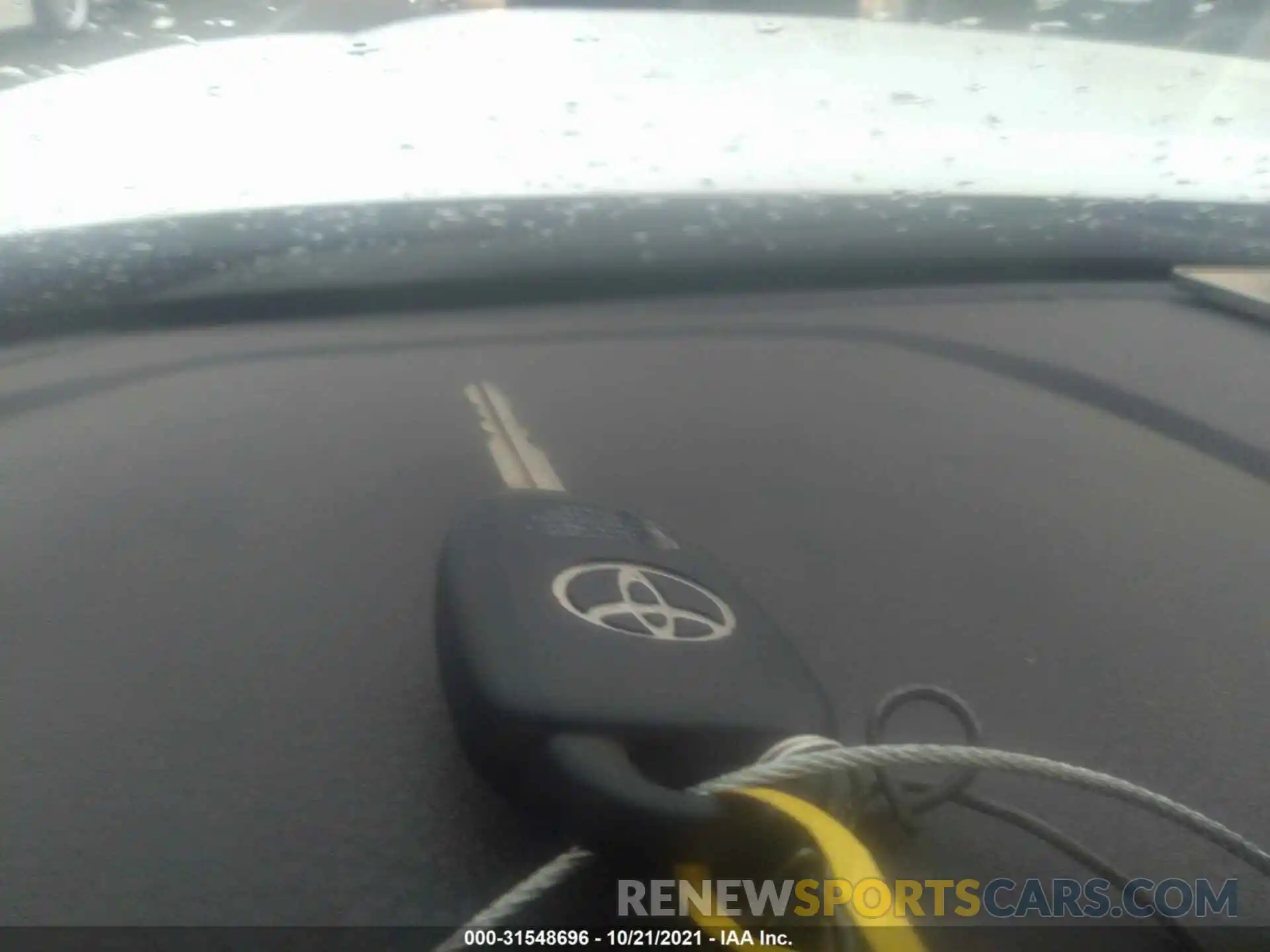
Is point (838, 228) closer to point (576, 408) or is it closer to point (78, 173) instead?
point (576, 408)

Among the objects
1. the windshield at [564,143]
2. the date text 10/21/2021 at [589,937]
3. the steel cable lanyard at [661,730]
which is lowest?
the date text 10/21/2021 at [589,937]

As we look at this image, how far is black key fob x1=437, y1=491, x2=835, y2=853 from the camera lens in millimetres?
747

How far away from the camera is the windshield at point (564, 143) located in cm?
167

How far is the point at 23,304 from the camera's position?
5.16 ft

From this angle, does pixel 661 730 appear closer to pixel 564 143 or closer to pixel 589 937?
pixel 589 937

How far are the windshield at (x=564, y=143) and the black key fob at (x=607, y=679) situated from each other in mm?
881

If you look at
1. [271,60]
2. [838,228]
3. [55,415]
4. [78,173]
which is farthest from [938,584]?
[271,60]

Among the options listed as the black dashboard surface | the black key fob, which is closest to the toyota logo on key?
the black key fob

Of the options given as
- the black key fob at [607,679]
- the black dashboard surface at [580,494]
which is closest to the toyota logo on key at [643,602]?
the black key fob at [607,679]

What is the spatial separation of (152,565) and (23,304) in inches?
26.0

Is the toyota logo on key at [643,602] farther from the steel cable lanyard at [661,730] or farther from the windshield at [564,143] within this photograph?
the windshield at [564,143]

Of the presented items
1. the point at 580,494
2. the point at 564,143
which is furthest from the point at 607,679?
the point at 564,143

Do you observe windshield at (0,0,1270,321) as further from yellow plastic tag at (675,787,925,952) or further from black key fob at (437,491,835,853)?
yellow plastic tag at (675,787,925,952)

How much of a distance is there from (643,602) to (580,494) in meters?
0.40
